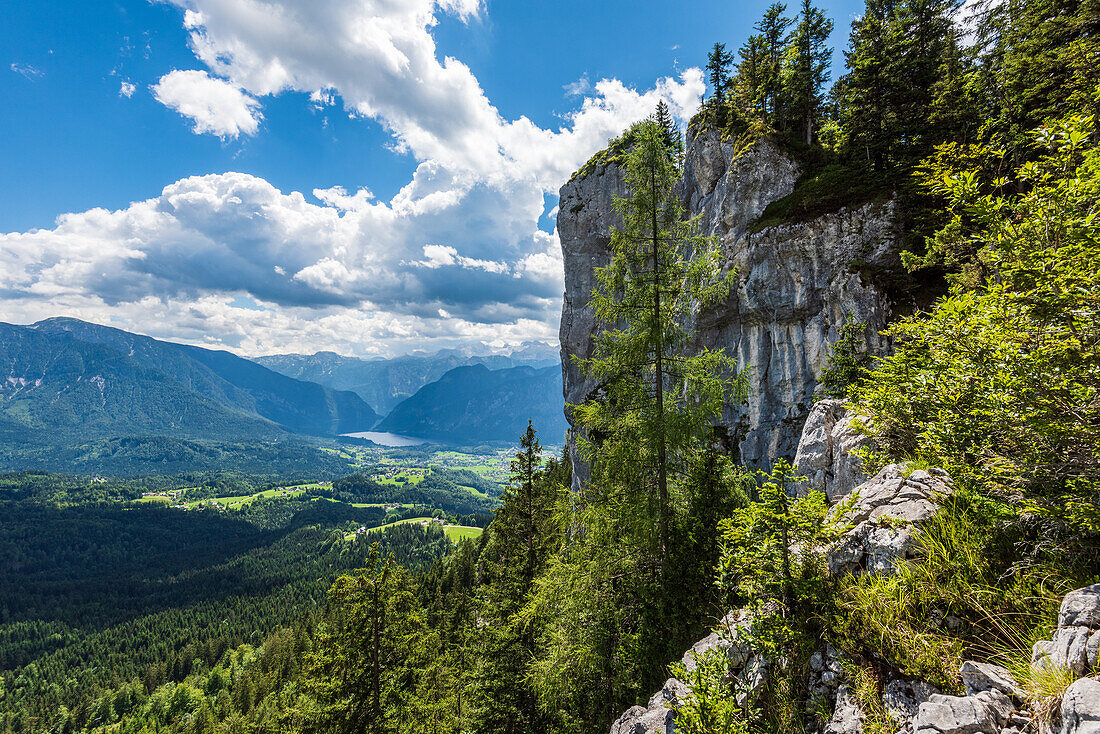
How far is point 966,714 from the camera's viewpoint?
3219 mm

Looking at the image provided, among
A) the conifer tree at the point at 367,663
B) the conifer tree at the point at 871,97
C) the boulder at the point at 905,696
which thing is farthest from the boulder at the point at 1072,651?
the conifer tree at the point at 871,97

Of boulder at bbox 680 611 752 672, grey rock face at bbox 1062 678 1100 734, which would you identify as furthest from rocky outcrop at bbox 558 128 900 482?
grey rock face at bbox 1062 678 1100 734

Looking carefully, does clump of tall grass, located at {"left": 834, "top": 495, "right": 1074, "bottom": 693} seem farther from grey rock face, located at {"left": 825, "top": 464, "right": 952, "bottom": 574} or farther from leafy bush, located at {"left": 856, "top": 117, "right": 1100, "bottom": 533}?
leafy bush, located at {"left": 856, "top": 117, "right": 1100, "bottom": 533}

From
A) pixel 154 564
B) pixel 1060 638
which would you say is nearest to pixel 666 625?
pixel 1060 638

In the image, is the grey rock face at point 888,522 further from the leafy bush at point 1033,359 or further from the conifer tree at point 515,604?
the conifer tree at point 515,604

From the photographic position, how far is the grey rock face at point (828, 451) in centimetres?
1063

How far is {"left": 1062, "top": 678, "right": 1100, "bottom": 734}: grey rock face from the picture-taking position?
2436 mm

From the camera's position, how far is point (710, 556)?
9.53 metres

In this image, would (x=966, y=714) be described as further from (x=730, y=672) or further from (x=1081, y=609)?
(x=730, y=672)

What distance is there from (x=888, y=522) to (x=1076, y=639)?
6.18 ft

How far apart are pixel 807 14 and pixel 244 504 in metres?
260

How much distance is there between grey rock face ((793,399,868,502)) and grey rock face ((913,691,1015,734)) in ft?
26.7

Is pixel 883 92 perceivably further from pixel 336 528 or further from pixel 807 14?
pixel 336 528

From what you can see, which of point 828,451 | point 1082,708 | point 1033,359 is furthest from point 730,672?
point 828,451
